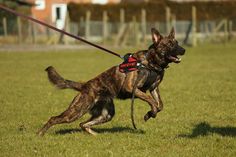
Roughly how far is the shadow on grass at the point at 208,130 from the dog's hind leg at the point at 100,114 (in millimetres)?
1216

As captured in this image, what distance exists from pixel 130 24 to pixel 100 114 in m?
35.3

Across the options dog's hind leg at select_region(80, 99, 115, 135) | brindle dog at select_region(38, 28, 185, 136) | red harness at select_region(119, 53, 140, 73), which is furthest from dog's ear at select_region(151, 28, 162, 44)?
dog's hind leg at select_region(80, 99, 115, 135)

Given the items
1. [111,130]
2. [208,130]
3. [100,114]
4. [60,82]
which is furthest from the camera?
[111,130]

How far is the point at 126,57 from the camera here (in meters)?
8.75

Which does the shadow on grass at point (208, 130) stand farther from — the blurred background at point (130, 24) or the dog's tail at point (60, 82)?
the blurred background at point (130, 24)

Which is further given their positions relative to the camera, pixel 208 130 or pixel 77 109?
pixel 208 130

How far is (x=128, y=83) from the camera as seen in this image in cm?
855

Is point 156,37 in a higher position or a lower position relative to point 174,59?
higher

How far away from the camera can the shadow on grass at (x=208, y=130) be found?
885cm

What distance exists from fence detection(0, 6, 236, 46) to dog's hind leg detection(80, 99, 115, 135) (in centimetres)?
3387

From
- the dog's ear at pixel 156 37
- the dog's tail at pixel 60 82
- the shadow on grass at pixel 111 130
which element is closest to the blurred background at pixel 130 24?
the shadow on grass at pixel 111 130

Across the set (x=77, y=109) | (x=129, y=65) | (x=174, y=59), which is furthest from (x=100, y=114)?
(x=174, y=59)

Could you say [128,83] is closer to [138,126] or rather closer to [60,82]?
[60,82]

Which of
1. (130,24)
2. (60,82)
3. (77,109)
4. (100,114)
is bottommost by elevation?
(130,24)
